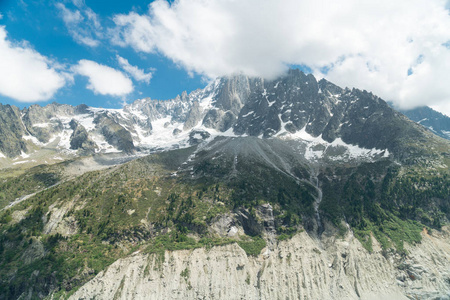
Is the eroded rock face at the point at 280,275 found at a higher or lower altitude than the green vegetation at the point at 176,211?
lower

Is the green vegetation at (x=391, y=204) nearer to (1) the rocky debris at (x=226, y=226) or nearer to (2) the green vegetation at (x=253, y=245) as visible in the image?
(2) the green vegetation at (x=253, y=245)

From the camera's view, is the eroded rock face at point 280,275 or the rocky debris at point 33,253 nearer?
the rocky debris at point 33,253

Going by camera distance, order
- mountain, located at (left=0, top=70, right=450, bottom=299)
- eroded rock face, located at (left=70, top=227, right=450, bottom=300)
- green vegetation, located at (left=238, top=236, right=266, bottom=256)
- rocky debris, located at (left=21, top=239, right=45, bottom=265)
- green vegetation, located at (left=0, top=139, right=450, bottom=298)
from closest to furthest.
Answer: rocky debris, located at (left=21, top=239, right=45, bottom=265) → eroded rock face, located at (left=70, top=227, right=450, bottom=300) → mountain, located at (left=0, top=70, right=450, bottom=299) → green vegetation, located at (left=0, top=139, right=450, bottom=298) → green vegetation, located at (left=238, top=236, right=266, bottom=256)

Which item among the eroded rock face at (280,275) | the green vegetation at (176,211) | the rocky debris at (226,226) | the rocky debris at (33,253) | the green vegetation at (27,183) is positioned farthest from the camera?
the green vegetation at (27,183)

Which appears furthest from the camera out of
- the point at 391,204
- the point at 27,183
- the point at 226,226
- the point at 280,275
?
the point at 27,183

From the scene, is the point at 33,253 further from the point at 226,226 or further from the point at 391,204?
the point at 391,204

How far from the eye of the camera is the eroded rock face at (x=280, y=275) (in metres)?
75.4

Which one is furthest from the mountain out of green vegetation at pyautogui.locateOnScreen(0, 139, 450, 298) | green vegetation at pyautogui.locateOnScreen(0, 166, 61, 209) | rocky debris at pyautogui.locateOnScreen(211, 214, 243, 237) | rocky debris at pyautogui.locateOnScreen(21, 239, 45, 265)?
green vegetation at pyautogui.locateOnScreen(0, 166, 61, 209)

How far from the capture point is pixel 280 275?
8469 cm

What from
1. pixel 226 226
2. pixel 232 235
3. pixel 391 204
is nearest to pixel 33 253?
pixel 226 226

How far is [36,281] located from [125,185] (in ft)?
190

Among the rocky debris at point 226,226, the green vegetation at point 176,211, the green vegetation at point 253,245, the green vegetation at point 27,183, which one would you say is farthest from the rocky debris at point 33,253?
the green vegetation at point 27,183

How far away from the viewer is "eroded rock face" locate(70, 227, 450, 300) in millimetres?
75375

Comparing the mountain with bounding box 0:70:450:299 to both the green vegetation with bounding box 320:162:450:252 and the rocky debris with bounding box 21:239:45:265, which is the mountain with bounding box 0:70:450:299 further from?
the green vegetation with bounding box 320:162:450:252
